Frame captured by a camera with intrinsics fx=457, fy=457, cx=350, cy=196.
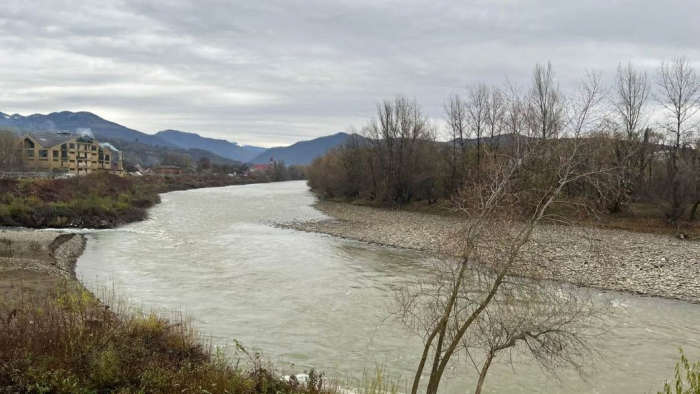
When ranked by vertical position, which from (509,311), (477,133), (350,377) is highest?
(477,133)

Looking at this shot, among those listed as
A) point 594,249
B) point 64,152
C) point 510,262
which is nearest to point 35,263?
point 510,262

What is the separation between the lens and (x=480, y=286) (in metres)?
5.98

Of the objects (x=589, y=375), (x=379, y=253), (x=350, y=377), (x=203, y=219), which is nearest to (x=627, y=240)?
(x=379, y=253)

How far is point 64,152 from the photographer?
90.8m

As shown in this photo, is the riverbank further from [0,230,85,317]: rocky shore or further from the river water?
the river water

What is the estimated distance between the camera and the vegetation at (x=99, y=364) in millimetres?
5641

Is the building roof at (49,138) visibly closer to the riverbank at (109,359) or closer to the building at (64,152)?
the building at (64,152)

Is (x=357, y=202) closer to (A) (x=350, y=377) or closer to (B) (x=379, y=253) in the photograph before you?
(B) (x=379, y=253)

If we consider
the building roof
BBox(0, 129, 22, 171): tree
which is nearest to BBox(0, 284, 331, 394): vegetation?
BBox(0, 129, 22, 171): tree

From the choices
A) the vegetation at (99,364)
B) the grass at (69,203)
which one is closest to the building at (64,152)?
the grass at (69,203)

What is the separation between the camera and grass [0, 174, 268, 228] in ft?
99.9

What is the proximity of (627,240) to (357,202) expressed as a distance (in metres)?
32.2

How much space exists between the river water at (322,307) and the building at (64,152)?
68.5 m

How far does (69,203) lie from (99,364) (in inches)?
1293
